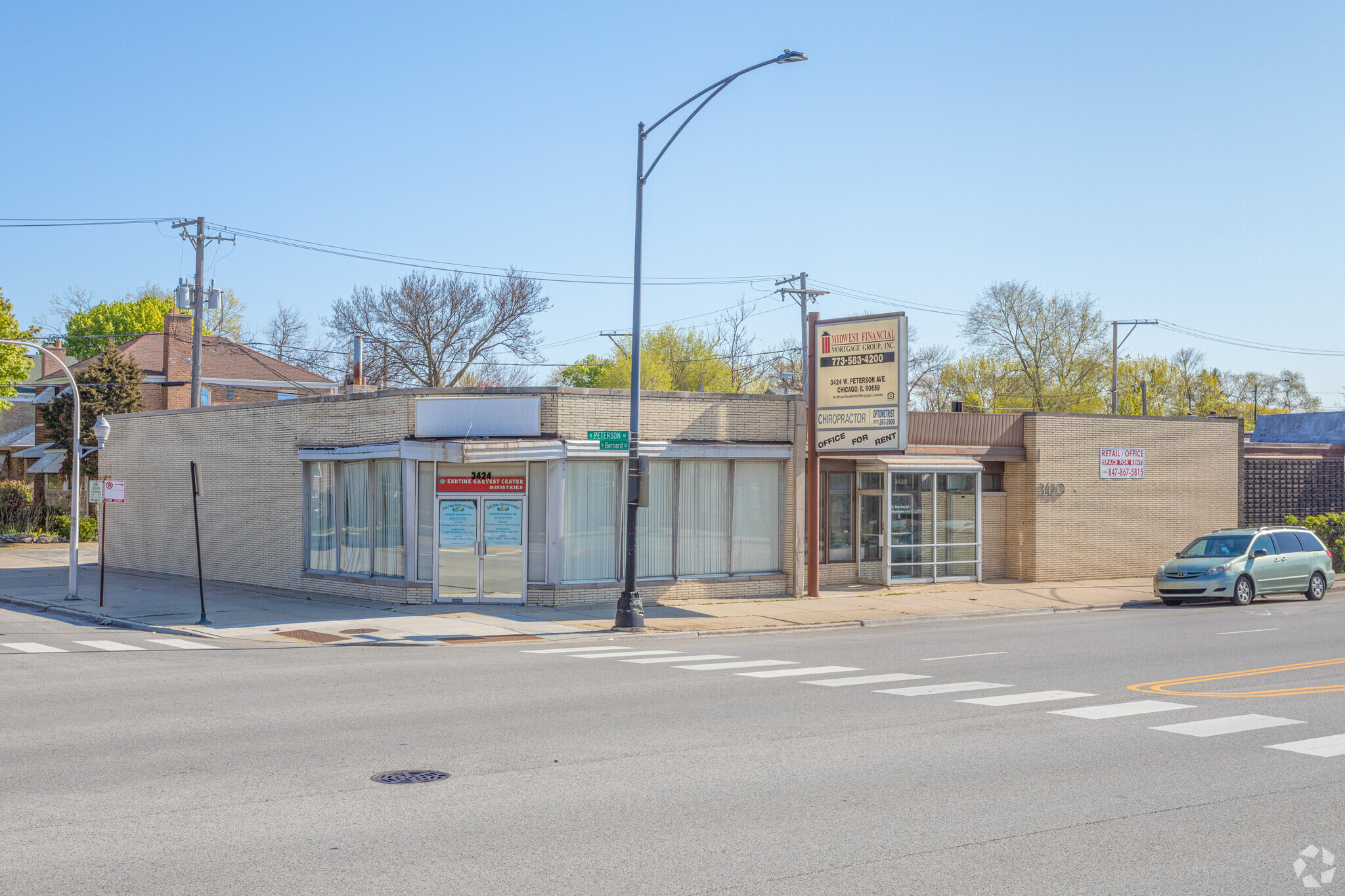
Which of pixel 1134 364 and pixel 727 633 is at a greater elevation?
pixel 1134 364

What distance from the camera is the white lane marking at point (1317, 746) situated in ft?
30.5

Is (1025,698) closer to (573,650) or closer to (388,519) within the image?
(573,650)

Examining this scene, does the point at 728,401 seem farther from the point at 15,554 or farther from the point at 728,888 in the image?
the point at 15,554

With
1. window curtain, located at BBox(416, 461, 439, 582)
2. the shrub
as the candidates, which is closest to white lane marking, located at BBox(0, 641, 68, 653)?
window curtain, located at BBox(416, 461, 439, 582)

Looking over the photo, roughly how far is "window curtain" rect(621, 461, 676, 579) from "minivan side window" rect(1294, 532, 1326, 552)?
14.4m

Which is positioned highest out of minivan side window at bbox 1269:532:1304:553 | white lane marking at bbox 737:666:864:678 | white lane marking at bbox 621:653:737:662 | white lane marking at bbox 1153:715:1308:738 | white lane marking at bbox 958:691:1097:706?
minivan side window at bbox 1269:532:1304:553

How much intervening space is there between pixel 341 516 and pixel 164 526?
8.88 meters

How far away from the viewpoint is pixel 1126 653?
16.3 metres

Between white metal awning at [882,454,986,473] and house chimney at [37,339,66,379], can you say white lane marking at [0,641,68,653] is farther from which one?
house chimney at [37,339,66,379]

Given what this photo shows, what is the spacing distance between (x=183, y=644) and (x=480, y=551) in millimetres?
6251

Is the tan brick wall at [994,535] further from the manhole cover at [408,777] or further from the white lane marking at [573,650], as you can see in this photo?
the manhole cover at [408,777]

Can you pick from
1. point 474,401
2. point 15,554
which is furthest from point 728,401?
point 15,554

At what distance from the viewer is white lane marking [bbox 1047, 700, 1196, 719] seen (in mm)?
11148

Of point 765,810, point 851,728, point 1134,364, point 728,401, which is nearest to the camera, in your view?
point 765,810
